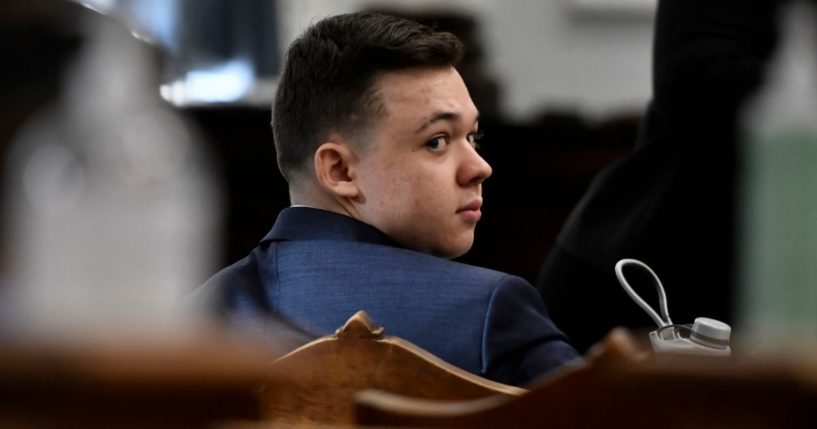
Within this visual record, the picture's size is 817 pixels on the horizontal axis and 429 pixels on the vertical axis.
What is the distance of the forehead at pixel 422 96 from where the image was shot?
1.50m

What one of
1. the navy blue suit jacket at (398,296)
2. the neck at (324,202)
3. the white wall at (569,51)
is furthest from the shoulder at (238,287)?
the white wall at (569,51)

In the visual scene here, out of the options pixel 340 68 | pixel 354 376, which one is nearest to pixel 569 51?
pixel 340 68

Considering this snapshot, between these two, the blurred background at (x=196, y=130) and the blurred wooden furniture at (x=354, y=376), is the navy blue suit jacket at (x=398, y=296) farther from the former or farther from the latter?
the blurred wooden furniture at (x=354, y=376)

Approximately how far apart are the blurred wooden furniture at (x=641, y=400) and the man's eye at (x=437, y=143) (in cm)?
67

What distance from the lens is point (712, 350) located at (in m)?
1.15

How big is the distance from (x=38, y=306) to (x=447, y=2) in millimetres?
3391

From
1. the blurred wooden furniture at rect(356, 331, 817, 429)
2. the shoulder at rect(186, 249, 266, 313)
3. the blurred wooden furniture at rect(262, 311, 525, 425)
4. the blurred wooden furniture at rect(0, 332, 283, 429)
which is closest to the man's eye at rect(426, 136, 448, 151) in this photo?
the shoulder at rect(186, 249, 266, 313)

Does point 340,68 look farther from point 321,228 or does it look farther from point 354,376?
point 354,376

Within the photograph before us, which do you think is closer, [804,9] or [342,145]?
[342,145]

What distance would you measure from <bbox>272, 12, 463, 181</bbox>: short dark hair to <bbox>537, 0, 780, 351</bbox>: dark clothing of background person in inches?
18.8

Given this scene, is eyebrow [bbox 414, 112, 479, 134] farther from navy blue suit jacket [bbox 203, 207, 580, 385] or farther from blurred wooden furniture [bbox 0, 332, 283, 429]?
blurred wooden furniture [bbox 0, 332, 283, 429]

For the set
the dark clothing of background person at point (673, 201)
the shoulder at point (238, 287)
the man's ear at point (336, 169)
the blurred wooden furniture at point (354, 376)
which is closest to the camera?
the blurred wooden furniture at point (354, 376)

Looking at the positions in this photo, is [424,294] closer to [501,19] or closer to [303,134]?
[303,134]

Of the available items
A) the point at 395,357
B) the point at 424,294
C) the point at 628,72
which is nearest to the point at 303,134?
the point at 424,294
